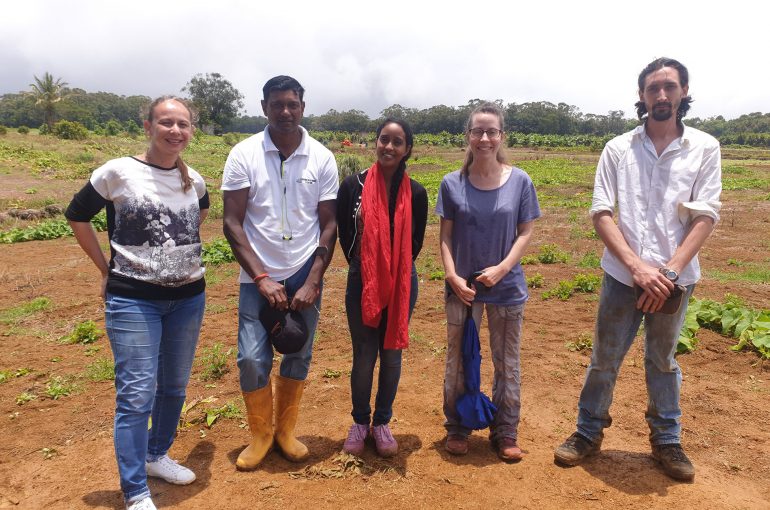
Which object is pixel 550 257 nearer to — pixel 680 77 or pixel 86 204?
pixel 680 77

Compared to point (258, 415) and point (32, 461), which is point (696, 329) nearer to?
point (258, 415)

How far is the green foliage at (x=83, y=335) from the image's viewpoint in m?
5.39

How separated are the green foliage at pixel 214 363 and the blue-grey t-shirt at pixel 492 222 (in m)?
2.54

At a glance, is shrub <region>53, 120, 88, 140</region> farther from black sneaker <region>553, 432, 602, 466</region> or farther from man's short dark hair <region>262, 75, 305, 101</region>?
black sneaker <region>553, 432, 602, 466</region>

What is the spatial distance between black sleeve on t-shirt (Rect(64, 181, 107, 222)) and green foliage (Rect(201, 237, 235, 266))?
239 inches

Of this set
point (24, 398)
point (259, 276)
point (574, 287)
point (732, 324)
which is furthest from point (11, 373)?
point (732, 324)

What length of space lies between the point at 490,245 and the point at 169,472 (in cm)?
221

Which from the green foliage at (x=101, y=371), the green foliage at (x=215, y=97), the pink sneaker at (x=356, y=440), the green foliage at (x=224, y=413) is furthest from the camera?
the green foliage at (x=215, y=97)

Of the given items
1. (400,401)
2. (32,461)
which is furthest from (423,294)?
(32,461)

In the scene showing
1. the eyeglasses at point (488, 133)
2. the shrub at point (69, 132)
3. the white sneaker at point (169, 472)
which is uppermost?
the shrub at point (69, 132)

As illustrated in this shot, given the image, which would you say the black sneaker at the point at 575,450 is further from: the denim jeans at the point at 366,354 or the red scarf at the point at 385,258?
the red scarf at the point at 385,258

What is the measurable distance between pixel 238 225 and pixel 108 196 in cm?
64

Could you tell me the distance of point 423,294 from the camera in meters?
6.95

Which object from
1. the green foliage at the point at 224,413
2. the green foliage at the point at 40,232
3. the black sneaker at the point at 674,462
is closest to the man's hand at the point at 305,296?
the green foliage at the point at 224,413
